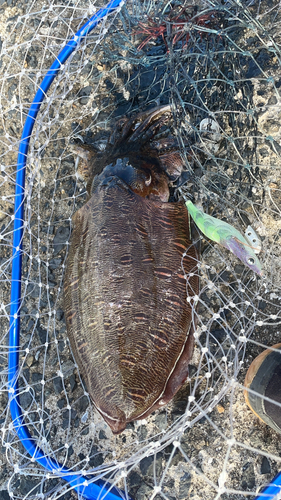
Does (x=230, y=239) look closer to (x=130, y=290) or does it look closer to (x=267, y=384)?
(x=130, y=290)

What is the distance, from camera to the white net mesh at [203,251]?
6.94 feet

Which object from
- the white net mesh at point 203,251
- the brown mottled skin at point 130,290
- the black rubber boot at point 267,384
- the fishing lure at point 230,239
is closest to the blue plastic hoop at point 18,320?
the white net mesh at point 203,251

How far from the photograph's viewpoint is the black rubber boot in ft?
5.99

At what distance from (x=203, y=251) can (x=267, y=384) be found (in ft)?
2.82

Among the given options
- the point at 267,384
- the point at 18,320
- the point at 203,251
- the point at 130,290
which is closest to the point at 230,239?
the point at 203,251

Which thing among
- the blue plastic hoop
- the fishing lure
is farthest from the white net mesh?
the fishing lure

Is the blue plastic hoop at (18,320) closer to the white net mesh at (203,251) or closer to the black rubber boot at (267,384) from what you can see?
the white net mesh at (203,251)

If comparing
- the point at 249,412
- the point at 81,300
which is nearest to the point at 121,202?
the point at 81,300

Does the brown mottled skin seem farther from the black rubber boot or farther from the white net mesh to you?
the black rubber boot

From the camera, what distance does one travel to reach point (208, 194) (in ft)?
7.54

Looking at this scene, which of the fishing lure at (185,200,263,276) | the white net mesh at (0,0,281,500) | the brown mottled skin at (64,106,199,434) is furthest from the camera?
the white net mesh at (0,0,281,500)

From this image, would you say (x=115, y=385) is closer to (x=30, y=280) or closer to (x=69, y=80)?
(x=30, y=280)

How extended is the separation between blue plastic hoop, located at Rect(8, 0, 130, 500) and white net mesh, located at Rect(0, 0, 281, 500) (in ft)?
0.18

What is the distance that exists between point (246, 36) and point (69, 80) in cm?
129
